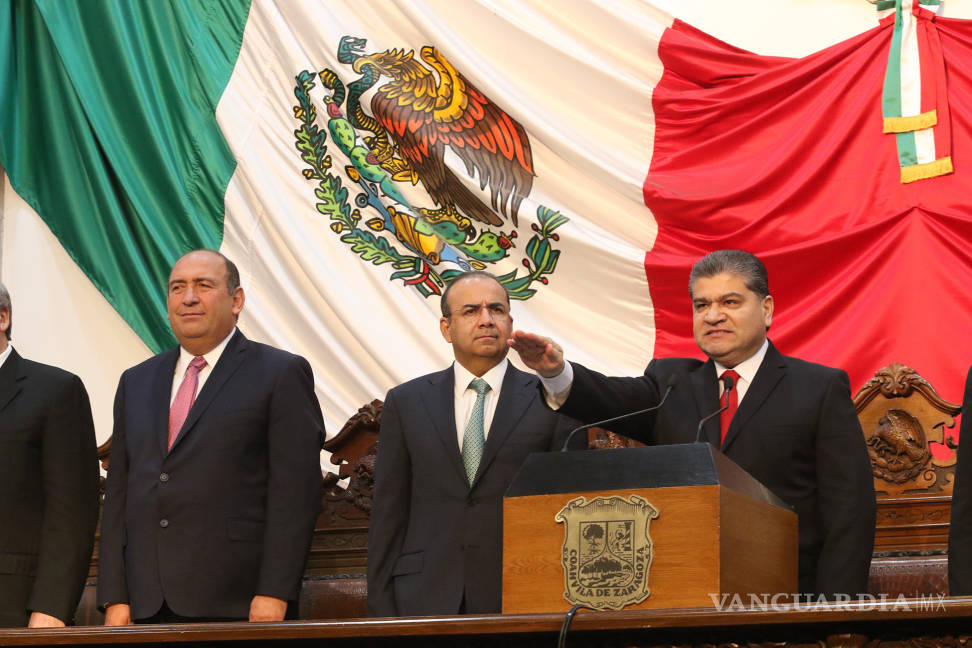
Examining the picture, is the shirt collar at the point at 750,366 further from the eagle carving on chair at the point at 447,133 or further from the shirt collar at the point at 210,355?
the eagle carving on chair at the point at 447,133

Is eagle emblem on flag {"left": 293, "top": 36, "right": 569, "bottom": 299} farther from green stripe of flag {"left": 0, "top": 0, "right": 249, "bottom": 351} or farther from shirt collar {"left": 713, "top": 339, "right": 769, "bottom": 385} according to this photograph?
shirt collar {"left": 713, "top": 339, "right": 769, "bottom": 385}

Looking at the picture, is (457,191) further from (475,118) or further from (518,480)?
(518,480)

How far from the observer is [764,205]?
3.78 metres

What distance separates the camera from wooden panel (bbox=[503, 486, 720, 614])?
5.65 feet

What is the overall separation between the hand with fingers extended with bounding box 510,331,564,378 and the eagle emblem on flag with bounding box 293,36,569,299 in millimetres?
1791

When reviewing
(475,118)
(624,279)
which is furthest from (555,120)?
(624,279)

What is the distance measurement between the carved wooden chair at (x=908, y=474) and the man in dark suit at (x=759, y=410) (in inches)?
30.7

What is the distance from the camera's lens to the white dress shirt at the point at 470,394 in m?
2.81

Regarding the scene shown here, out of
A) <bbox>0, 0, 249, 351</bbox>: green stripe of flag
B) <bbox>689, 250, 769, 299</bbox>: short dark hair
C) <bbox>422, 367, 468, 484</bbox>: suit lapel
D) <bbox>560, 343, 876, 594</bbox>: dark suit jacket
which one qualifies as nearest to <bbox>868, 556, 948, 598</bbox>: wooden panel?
<bbox>560, 343, 876, 594</bbox>: dark suit jacket

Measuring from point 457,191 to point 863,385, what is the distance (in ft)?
5.09

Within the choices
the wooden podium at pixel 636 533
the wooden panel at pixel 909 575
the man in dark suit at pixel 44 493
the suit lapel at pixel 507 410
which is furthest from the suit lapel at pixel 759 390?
the man in dark suit at pixel 44 493

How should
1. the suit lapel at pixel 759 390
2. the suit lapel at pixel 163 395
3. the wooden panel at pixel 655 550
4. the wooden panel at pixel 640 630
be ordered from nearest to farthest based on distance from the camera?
the wooden panel at pixel 640 630, the wooden panel at pixel 655 550, the suit lapel at pixel 759 390, the suit lapel at pixel 163 395

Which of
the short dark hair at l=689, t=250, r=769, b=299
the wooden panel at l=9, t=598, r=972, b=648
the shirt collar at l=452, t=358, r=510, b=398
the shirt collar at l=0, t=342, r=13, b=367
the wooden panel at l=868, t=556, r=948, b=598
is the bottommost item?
the wooden panel at l=9, t=598, r=972, b=648

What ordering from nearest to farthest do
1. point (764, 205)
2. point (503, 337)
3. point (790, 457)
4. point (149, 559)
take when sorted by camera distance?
point (790, 457) → point (149, 559) → point (503, 337) → point (764, 205)
